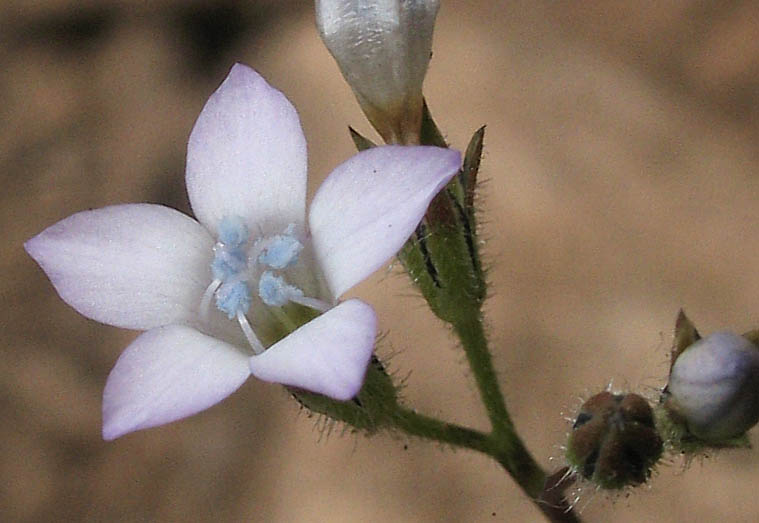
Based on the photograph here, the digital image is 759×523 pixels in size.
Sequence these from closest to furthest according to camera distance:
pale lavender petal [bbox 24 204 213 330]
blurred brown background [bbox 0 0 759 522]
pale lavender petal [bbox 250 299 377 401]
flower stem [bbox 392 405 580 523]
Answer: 1. pale lavender petal [bbox 250 299 377 401]
2. pale lavender petal [bbox 24 204 213 330]
3. flower stem [bbox 392 405 580 523]
4. blurred brown background [bbox 0 0 759 522]

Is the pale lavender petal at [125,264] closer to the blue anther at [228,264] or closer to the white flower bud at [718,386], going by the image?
the blue anther at [228,264]

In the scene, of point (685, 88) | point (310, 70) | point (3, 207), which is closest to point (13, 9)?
point (3, 207)

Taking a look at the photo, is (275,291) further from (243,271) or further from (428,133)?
(428,133)

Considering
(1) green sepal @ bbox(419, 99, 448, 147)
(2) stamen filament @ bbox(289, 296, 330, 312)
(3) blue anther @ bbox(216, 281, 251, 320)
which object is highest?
(1) green sepal @ bbox(419, 99, 448, 147)

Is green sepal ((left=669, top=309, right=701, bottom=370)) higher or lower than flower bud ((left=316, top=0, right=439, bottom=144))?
lower

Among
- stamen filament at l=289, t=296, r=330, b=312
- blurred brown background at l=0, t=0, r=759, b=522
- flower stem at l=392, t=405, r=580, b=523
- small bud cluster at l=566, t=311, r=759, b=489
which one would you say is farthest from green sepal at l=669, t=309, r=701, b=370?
blurred brown background at l=0, t=0, r=759, b=522

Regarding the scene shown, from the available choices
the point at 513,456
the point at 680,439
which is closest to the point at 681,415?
the point at 680,439

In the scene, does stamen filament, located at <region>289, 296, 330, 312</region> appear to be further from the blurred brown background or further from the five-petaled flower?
the blurred brown background

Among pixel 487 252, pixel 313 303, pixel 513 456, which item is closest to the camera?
pixel 313 303
